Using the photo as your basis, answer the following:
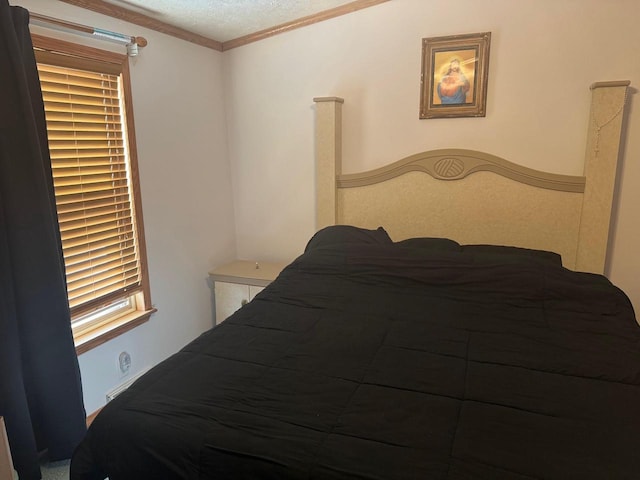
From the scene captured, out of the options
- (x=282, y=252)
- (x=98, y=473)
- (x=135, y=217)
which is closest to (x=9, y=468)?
(x=98, y=473)

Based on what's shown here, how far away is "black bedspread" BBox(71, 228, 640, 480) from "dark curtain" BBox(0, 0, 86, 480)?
0.64 meters

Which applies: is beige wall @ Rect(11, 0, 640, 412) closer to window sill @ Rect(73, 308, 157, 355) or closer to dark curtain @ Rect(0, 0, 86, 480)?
window sill @ Rect(73, 308, 157, 355)

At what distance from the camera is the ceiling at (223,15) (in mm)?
2436

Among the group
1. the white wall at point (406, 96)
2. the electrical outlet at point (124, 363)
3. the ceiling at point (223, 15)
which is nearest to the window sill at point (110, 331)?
the electrical outlet at point (124, 363)

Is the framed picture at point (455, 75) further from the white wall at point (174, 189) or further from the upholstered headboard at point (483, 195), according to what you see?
the white wall at point (174, 189)

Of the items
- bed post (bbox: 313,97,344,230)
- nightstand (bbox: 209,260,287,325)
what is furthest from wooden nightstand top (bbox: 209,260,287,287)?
bed post (bbox: 313,97,344,230)

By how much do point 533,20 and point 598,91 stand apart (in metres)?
0.54

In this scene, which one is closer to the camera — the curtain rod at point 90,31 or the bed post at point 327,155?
the curtain rod at point 90,31

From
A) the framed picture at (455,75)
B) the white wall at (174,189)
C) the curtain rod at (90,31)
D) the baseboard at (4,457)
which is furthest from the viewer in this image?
the framed picture at (455,75)

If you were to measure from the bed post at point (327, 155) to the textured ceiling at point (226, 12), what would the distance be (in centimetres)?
54

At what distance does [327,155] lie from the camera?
10.1 ft

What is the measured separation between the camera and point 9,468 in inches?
60.6

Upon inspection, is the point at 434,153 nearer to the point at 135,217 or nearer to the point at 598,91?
the point at 598,91

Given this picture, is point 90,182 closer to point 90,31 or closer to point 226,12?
point 90,31
